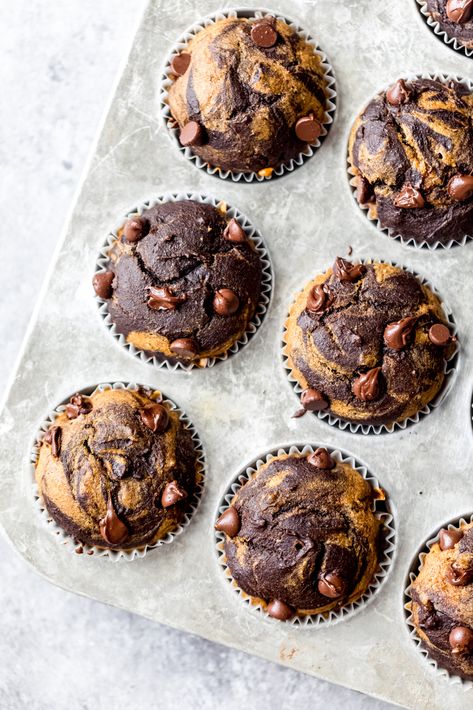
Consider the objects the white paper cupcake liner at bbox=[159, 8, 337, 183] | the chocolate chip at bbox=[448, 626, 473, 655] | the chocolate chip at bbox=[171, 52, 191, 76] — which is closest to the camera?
the chocolate chip at bbox=[448, 626, 473, 655]

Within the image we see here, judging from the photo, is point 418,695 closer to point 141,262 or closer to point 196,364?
point 196,364

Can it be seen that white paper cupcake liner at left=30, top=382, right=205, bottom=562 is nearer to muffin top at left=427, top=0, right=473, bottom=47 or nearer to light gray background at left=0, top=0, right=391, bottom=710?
light gray background at left=0, top=0, right=391, bottom=710

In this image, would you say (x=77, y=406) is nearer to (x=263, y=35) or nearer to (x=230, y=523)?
(x=230, y=523)

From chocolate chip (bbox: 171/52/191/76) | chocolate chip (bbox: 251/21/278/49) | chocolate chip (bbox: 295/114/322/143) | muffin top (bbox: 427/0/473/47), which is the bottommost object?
chocolate chip (bbox: 171/52/191/76)

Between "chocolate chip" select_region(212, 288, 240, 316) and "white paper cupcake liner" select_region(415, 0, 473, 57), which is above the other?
"white paper cupcake liner" select_region(415, 0, 473, 57)

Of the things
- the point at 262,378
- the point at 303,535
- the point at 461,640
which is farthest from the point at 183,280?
the point at 461,640

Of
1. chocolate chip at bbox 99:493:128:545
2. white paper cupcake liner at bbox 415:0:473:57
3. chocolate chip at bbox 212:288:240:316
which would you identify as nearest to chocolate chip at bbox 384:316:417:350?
chocolate chip at bbox 212:288:240:316

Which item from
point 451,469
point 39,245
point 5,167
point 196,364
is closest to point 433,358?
point 451,469
